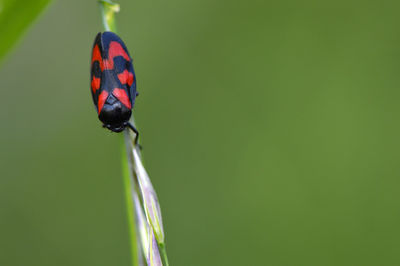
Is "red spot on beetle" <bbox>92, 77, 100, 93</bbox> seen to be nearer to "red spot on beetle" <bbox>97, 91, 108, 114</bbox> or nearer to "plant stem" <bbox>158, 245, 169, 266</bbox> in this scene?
"red spot on beetle" <bbox>97, 91, 108, 114</bbox>

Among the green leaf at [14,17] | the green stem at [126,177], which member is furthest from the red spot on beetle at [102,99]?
the green leaf at [14,17]

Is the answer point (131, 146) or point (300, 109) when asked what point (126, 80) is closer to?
point (131, 146)

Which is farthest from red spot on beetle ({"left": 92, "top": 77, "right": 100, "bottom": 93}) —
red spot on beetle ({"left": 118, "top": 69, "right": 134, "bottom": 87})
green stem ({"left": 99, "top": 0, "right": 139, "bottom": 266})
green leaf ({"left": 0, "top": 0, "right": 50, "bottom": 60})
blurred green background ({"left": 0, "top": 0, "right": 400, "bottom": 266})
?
blurred green background ({"left": 0, "top": 0, "right": 400, "bottom": 266})

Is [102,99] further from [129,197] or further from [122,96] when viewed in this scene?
[129,197]

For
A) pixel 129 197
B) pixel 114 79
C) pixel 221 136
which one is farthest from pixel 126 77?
pixel 221 136

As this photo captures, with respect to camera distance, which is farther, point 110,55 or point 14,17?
point 110,55

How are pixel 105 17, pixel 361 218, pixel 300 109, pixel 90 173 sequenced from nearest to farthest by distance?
1. pixel 105 17
2. pixel 361 218
3. pixel 300 109
4. pixel 90 173

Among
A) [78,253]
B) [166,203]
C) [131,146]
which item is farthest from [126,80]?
[78,253]
